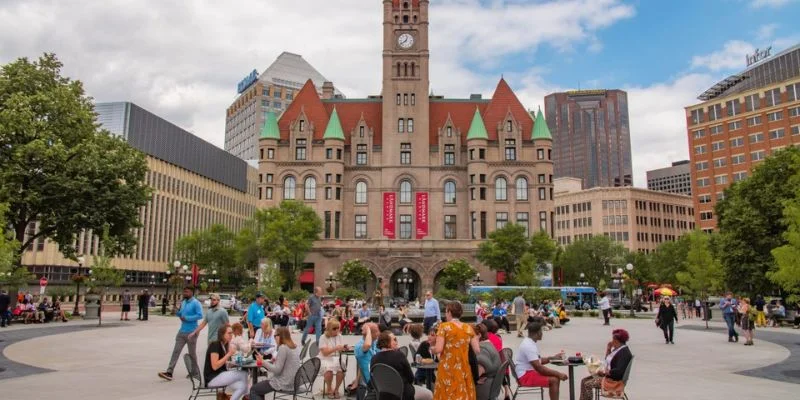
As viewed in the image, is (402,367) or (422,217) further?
(422,217)

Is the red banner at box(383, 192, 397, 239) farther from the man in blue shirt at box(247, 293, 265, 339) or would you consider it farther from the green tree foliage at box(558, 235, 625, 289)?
the man in blue shirt at box(247, 293, 265, 339)

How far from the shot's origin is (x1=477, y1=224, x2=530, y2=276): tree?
63625mm

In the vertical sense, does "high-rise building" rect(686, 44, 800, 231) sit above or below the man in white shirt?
above

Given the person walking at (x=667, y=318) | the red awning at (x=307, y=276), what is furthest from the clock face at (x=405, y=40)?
the person walking at (x=667, y=318)

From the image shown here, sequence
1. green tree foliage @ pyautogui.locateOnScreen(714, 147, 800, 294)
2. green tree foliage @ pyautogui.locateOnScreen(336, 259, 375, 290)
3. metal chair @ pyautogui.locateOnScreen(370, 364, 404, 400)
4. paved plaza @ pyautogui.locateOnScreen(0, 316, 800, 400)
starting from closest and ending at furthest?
metal chair @ pyautogui.locateOnScreen(370, 364, 404, 400)
paved plaza @ pyautogui.locateOnScreen(0, 316, 800, 400)
green tree foliage @ pyautogui.locateOnScreen(714, 147, 800, 294)
green tree foliage @ pyautogui.locateOnScreen(336, 259, 375, 290)

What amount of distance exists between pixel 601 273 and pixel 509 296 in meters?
49.8

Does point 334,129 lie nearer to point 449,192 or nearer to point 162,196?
point 449,192

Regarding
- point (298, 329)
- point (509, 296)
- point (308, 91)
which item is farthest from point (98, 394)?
point (308, 91)

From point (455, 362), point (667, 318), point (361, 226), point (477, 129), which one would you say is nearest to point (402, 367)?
point (455, 362)

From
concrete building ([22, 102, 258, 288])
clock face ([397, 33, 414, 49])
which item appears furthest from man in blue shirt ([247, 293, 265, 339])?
concrete building ([22, 102, 258, 288])

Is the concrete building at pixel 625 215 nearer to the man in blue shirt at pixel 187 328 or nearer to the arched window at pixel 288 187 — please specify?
the arched window at pixel 288 187

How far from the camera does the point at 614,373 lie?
10.2 metres

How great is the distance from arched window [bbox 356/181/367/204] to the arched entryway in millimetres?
9773

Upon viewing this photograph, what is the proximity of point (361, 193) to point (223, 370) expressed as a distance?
63009mm
